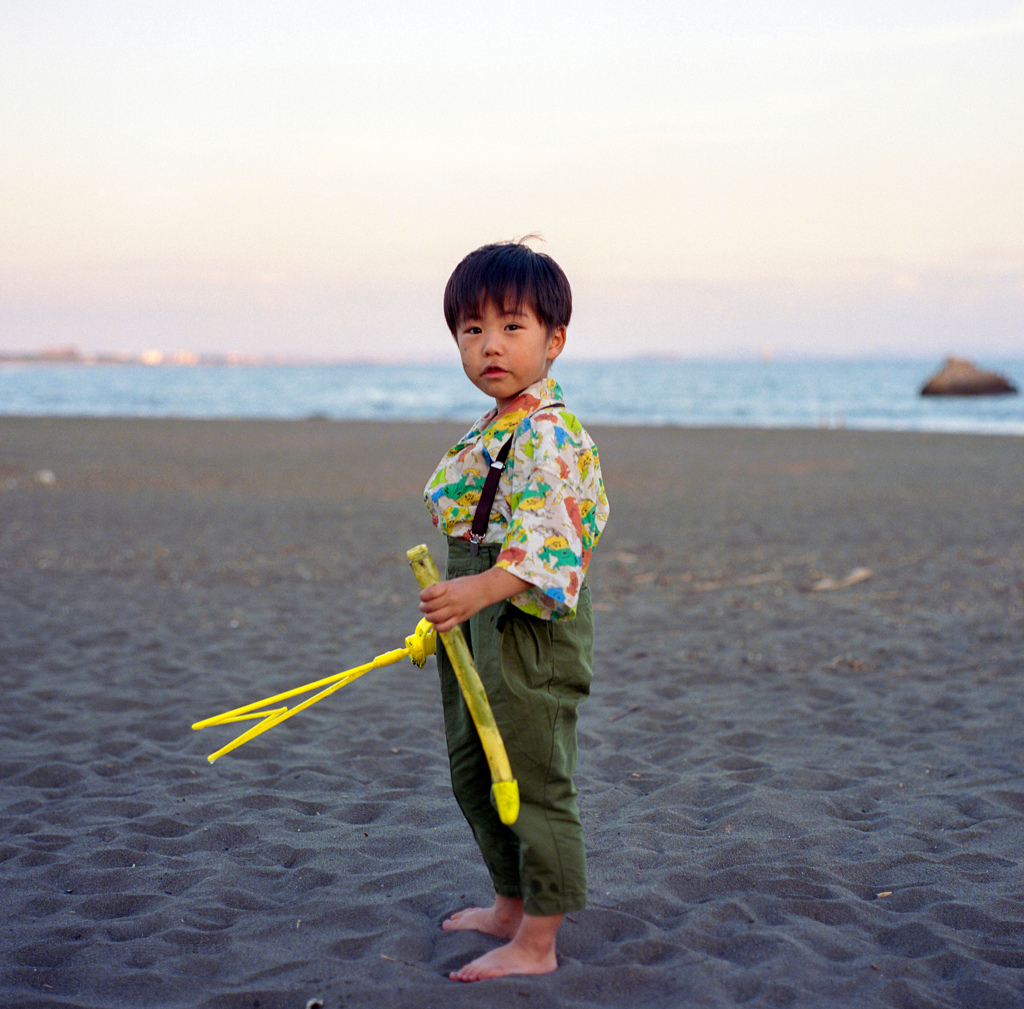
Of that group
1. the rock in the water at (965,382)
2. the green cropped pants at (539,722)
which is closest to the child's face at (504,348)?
the green cropped pants at (539,722)

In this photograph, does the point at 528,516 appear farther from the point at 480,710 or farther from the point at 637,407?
the point at 637,407

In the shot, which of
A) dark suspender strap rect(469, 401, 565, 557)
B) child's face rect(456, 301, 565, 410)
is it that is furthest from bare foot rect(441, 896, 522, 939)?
child's face rect(456, 301, 565, 410)

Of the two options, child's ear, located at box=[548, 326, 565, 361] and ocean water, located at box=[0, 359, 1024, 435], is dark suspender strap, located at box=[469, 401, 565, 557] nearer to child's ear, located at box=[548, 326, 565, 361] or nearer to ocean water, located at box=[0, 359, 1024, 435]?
child's ear, located at box=[548, 326, 565, 361]

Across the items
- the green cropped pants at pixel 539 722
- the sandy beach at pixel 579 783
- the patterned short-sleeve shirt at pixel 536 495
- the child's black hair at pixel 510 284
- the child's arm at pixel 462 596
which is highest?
the child's black hair at pixel 510 284

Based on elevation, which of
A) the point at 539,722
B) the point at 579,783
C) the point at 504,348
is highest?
the point at 504,348

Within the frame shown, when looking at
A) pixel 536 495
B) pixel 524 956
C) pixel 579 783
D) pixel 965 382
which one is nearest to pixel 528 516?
pixel 536 495

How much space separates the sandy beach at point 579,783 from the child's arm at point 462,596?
89 cm

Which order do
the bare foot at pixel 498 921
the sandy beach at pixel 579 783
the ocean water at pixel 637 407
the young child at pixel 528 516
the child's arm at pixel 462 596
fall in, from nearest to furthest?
the child's arm at pixel 462 596 → the young child at pixel 528 516 → the sandy beach at pixel 579 783 → the bare foot at pixel 498 921 → the ocean water at pixel 637 407

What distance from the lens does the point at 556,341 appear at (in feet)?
7.46

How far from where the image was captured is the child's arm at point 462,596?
196cm

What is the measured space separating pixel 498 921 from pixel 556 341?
4.75 feet

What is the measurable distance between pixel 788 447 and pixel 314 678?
52.8 feet

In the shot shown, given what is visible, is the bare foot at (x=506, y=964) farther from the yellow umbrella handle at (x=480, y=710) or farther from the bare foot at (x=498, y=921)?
the yellow umbrella handle at (x=480, y=710)

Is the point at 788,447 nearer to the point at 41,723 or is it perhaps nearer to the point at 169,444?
the point at 169,444
